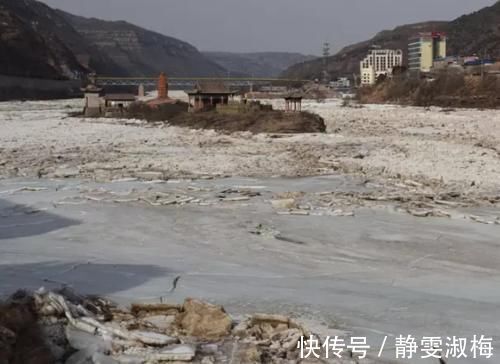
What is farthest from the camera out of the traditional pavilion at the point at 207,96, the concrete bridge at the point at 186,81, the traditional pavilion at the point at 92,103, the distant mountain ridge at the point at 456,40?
the distant mountain ridge at the point at 456,40

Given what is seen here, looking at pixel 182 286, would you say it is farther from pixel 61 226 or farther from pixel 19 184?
pixel 19 184

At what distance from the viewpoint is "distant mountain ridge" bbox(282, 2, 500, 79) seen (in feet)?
398

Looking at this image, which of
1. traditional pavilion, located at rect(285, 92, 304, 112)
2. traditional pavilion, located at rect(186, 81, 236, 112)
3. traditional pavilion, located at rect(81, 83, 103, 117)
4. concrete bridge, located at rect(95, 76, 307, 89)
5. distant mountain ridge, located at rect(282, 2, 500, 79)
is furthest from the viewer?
distant mountain ridge, located at rect(282, 2, 500, 79)

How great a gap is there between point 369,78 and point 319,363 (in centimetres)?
12063

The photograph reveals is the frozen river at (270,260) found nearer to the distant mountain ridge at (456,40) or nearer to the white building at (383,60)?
the distant mountain ridge at (456,40)

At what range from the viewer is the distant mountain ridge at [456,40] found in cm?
12144

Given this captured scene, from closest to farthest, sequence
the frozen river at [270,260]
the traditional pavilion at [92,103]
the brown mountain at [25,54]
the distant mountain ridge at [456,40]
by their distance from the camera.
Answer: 1. the frozen river at [270,260]
2. the traditional pavilion at [92,103]
3. the brown mountain at [25,54]
4. the distant mountain ridge at [456,40]

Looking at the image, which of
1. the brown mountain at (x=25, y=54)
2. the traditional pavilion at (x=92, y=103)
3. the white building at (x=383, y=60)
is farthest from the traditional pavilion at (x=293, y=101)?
the white building at (x=383, y=60)

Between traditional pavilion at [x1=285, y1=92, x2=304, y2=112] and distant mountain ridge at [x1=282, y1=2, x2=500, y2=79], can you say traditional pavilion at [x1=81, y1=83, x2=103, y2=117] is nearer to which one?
traditional pavilion at [x1=285, y1=92, x2=304, y2=112]

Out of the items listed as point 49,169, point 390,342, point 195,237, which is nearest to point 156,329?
point 390,342

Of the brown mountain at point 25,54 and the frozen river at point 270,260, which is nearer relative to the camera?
the frozen river at point 270,260

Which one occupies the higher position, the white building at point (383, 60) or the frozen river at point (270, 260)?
the white building at point (383, 60)

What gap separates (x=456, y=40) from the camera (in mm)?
138375

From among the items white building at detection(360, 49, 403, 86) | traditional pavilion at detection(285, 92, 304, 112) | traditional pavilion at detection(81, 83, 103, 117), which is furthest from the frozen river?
white building at detection(360, 49, 403, 86)
